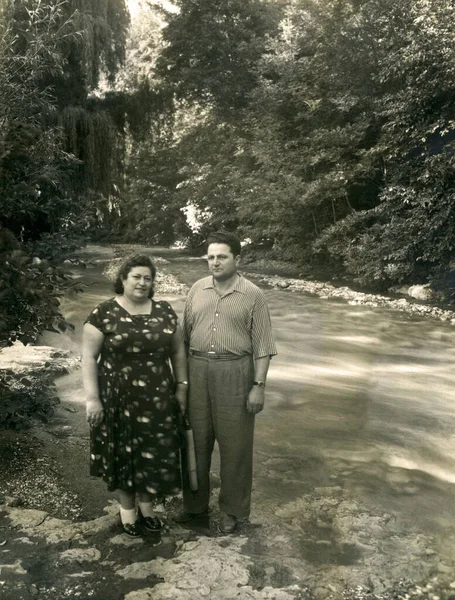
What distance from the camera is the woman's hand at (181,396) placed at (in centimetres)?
345

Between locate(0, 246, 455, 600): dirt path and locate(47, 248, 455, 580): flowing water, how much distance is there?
0.02 meters

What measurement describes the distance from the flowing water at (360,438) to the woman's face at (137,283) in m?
1.72

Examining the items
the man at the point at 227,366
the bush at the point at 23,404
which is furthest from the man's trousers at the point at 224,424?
the bush at the point at 23,404

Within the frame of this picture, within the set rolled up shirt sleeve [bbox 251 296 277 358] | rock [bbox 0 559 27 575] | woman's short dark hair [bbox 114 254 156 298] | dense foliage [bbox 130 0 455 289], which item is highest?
dense foliage [bbox 130 0 455 289]

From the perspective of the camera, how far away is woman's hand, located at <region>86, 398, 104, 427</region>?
3.22 meters

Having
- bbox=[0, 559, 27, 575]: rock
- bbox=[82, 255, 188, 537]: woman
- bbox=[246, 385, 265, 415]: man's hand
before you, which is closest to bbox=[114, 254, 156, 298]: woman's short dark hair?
bbox=[82, 255, 188, 537]: woman

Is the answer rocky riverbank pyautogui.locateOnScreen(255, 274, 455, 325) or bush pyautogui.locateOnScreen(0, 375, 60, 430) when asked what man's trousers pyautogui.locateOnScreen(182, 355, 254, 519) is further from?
rocky riverbank pyautogui.locateOnScreen(255, 274, 455, 325)

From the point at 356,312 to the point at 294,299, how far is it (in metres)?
2.29

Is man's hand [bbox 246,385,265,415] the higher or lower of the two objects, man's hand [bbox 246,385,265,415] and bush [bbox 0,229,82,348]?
the lower

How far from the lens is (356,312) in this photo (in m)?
12.9

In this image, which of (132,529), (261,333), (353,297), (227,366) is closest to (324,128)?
(353,297)

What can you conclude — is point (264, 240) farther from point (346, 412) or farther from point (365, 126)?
point (346, 412)

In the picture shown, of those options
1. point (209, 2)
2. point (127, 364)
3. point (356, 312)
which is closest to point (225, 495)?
point (127, 364)

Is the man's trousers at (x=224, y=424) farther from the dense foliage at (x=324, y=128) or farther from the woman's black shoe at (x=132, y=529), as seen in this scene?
the dense foliage at (x=324, y=128)
